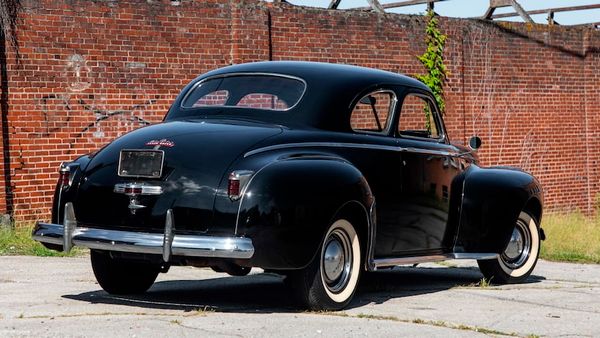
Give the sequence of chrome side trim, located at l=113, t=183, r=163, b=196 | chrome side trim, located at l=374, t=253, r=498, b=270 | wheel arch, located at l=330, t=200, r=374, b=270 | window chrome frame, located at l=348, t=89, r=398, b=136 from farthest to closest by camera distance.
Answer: window chrome frame, located at l=348, t=89, r=398, b=136 < chrome side trim, located at l=374, t=253, r=498, b=270 < wheel arch, located at l=330, t=200, r=374, b=270 < chrome side trim, located at l=113, t=183, r=163, b=196

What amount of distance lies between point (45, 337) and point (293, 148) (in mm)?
2140

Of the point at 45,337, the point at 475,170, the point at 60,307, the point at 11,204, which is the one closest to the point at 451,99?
the point at 11,204

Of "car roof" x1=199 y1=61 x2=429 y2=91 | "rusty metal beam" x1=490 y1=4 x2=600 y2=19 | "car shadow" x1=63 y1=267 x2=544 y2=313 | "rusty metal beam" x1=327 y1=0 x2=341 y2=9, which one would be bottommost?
"car shadow" x1=63 y1=267 x2=544 y2=313

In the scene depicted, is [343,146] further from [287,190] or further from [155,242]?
[155,242]

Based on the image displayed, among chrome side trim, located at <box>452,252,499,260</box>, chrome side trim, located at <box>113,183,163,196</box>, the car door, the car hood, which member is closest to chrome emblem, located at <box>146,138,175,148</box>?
the car hood

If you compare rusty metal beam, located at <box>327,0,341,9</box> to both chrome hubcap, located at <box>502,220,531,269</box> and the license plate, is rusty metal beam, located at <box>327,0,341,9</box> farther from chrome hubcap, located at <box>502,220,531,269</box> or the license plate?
the license plate

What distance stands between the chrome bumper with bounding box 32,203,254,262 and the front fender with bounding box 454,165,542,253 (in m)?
2.85

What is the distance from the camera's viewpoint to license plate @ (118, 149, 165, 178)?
732cm

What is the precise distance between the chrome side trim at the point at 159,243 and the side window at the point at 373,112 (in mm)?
1709

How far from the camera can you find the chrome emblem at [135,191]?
23.8ft

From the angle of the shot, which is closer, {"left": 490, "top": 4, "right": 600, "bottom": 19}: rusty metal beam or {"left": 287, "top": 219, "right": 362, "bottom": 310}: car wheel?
{"left": 287, "top": 219, "right": 362, "bottom": 310}: car wheel

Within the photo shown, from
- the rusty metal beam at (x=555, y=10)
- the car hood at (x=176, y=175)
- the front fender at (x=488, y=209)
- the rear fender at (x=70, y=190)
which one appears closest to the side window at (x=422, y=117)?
the front fender at (x=488, y=209)

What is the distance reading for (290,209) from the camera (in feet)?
23.6

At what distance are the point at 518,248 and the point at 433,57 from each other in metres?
8.98
